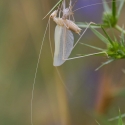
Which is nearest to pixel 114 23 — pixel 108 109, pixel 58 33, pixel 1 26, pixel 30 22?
pixel 58 33

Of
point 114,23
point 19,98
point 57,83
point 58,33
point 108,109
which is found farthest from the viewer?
point 19,98

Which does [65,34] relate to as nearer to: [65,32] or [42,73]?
[65,32]

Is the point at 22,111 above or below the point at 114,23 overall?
below

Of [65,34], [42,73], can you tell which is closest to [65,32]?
[65,34]

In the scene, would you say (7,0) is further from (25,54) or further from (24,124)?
(24,124)

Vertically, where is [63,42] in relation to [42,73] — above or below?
above

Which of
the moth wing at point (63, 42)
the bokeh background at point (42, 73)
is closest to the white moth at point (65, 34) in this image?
the moth wing at point (63, 42)
